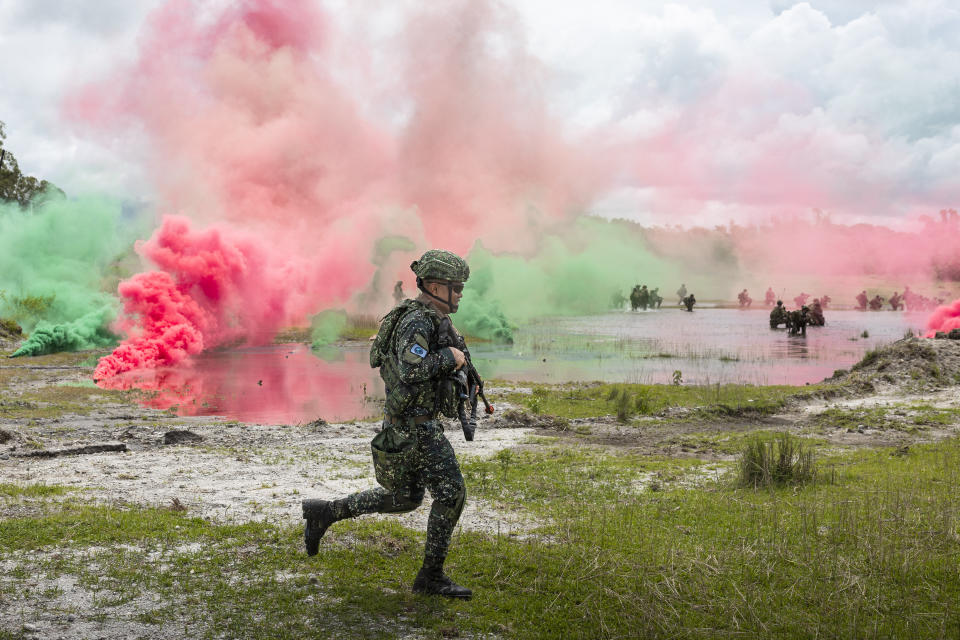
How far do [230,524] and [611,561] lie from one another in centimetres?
471

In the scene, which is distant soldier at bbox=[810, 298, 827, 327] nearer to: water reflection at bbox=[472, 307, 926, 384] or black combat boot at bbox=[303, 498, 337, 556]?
water reflection at bbox=[472, 307, 926, 384]

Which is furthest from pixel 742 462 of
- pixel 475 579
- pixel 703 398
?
pixel 703 398

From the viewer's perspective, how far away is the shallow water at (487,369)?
24.1m

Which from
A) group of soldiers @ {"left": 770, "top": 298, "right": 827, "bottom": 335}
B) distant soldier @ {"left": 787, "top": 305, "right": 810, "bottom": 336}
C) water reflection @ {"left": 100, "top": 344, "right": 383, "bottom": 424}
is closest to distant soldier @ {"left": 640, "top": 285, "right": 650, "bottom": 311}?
group of soldiers @ {"left": 770, "top": 298, "right": 827, "bottom": 335}

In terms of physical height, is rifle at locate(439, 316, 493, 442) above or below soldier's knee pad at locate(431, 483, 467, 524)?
above

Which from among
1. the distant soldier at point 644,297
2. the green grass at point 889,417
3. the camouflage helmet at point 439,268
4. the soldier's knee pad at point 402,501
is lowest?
the green grass at point 889,417

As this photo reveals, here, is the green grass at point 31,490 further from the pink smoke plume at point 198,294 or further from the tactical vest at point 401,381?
the pink smoke plume at point 198,294

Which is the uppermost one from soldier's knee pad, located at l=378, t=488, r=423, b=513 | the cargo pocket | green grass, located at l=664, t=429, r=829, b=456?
the cargo pocket

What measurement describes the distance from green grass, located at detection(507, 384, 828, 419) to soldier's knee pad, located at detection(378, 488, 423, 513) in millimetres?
13182

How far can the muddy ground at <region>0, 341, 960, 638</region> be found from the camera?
31.1 feet

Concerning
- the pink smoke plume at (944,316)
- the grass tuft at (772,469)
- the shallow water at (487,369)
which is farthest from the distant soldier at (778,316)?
the grass tuft at (772,469)

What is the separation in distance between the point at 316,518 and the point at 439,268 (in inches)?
111

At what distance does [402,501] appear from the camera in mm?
6605

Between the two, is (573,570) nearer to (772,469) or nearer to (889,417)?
(772,469)
